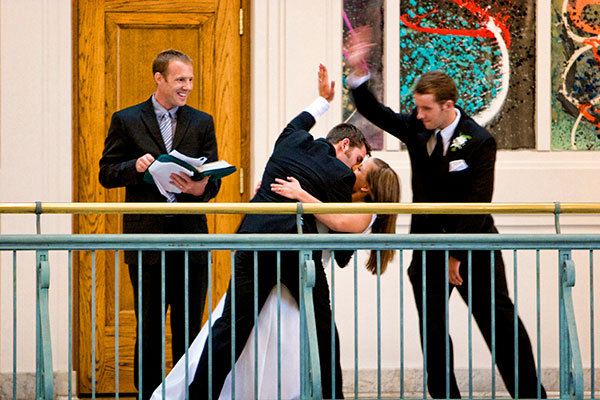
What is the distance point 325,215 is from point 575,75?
8.88ft

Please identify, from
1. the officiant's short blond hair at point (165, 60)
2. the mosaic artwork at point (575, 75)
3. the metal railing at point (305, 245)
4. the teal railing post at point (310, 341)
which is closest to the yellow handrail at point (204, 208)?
the metal railing at point (305, 245)

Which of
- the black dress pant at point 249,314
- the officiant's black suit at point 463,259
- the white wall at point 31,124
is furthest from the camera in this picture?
the white wall at point 31,124

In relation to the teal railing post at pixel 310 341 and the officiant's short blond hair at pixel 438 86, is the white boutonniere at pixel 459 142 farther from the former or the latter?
the teal railing post at pixel 310 341

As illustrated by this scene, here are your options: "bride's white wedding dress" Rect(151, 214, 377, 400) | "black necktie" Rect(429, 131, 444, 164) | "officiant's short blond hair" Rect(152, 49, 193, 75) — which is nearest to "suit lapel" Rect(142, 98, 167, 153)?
"officiant's short blond hair" Rect(152, 49, 193, 75)

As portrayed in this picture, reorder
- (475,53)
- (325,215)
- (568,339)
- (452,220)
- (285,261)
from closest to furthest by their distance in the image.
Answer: (568,339)
(285,261)
(325,215)
(452,220)
(475,53)

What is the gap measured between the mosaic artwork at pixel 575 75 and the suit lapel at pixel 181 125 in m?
2.68

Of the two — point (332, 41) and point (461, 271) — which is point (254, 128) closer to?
point (332, 41)

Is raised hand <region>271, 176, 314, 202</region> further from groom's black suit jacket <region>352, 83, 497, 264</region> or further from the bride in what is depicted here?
groom's black suit jacket <region>352, 83, 497, 264</region>

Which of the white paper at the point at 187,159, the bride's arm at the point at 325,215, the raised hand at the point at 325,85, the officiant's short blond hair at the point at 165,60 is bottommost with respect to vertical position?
the bride's arm at the point at 325,215

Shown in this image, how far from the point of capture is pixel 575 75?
6441 millimetres

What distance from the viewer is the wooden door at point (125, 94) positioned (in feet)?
20.6

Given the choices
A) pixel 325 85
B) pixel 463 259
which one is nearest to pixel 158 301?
pixel 325 85

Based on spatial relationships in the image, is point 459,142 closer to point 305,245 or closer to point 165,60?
point 305,245

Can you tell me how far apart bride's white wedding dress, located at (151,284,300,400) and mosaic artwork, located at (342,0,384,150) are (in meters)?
2.07
